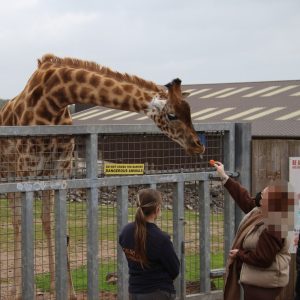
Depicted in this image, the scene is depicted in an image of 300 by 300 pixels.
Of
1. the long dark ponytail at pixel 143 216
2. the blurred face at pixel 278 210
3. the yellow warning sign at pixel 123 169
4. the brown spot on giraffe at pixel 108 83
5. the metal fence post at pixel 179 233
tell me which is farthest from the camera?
the brown spot on giraffe at pixel 108 83

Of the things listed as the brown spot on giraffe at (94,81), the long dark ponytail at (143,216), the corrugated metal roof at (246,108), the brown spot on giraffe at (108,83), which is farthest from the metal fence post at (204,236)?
the corrugated metal roof at (246,108)

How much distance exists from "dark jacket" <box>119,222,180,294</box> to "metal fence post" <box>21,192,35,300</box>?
1197mm

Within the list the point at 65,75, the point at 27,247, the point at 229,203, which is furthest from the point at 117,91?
the point at 27,247

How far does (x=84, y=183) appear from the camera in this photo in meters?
6.11

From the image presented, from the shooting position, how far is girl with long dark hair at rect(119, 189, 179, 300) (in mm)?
4734

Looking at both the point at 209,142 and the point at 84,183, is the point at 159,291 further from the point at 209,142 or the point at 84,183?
the point at 209,142

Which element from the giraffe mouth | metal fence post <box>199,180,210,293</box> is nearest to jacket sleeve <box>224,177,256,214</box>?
the giraffe mouth

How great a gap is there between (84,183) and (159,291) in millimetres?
1604

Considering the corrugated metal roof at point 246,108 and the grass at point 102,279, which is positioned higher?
the corrugated metal roof at point 246,108

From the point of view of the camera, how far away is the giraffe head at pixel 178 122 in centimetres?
648

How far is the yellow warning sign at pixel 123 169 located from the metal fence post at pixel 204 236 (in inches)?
33.3

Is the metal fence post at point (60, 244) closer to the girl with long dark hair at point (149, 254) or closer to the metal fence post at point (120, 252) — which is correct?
the metal fence post at point (120, 252)

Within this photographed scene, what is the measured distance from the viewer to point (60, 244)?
597 centimetres

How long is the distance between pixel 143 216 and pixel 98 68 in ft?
9.53
